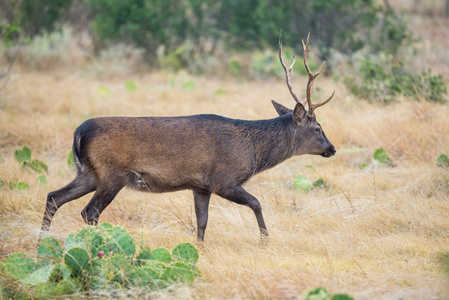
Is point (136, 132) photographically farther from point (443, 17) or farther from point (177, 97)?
point (443, 17)

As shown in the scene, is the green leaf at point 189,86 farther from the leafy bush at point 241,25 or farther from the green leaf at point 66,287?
the green leaf at point 66,287

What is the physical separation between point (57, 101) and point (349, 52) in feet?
23.6

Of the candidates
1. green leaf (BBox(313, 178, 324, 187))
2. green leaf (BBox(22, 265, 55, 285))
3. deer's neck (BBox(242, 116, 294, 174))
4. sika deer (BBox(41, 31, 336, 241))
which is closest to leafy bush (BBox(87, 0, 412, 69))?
green leaf (BBox(313, 178, 324, 187))

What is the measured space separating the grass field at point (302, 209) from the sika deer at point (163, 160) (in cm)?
38

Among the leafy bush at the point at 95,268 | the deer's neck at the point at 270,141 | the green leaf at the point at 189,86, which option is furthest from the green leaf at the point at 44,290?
the green leaf at the point at 189,86

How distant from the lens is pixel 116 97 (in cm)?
1209

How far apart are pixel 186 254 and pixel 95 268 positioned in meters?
0.66

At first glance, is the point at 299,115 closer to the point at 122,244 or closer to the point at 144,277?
the point at 122,244

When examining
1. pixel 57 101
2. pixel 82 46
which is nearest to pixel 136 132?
pixel 57 101

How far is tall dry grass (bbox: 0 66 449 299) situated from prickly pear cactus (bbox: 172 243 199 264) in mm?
176

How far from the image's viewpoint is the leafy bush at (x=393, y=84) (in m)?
9.40

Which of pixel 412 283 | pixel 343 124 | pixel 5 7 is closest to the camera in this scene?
pixel 412 283

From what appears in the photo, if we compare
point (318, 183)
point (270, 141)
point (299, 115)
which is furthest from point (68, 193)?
point (318, 183)

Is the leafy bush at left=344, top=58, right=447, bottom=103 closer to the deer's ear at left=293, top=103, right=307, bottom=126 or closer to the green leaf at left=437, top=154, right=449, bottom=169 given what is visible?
the green leaf at left=437, top=154, right=449, bottom=169
